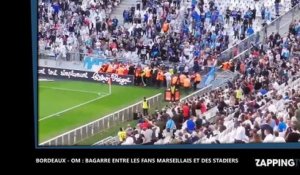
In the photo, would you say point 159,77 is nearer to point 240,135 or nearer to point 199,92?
point 199,92

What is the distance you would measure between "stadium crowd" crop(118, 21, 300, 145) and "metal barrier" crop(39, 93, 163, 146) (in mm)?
100

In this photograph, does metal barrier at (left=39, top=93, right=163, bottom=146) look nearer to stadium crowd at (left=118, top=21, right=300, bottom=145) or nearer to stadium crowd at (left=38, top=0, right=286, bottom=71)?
stadium crowd at (left=118, top=21, right=300, bottom=145)

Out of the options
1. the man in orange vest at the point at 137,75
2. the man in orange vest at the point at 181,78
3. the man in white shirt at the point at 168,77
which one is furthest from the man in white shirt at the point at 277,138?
the man in orange vest at the point at 137,75

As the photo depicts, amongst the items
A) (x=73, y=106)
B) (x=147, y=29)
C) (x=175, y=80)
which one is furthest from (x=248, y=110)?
(x=73, y=106)

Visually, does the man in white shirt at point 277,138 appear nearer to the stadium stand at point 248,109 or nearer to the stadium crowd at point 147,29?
the stadium stand at point 248,109

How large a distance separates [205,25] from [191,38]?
0.18 m

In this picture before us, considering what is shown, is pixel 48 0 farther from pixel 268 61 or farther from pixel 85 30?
pixel 268 61

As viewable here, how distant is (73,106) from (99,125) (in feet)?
0.99
